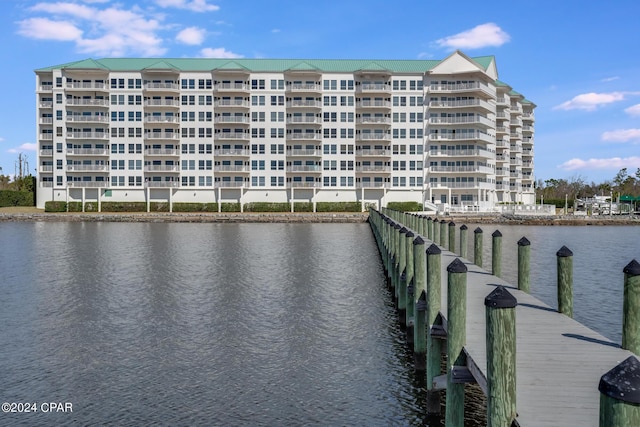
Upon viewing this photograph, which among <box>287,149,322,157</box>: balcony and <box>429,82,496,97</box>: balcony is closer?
<box>429,82,496,97</box>: balcony

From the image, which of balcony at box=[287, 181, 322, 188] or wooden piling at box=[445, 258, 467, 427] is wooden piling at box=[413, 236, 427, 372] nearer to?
wooden piling at box=[445, 258, 467, 427]

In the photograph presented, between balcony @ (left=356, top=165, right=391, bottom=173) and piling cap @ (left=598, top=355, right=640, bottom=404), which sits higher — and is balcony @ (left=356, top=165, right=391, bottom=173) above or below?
above

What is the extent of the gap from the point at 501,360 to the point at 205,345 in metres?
12.1

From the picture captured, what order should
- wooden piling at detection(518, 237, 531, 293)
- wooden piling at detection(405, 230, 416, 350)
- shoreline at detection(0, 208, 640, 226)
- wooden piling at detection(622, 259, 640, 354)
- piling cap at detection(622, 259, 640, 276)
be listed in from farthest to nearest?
shoreline at detection(0, 208, 640, 226) < wooden piling at detection(405, 230, 416, 350) < wooden piling at detection(518, 237, 531, 293) < piling cap at detection(622, 259, 640, 276) < wooden piling at detection(622, 259, 640, 354)

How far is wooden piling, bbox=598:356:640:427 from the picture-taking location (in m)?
4.59

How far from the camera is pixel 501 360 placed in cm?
780

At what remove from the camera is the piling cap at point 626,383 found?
4.58 metres

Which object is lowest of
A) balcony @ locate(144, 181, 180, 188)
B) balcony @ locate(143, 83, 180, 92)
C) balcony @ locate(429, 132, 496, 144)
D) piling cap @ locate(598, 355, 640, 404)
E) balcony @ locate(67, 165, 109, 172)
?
piling cap @ locate(598, 355, 640, 404)

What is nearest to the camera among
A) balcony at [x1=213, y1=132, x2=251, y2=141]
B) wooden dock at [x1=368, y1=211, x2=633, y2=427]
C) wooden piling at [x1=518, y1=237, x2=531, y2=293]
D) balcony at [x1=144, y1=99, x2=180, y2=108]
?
wooden dock at [x1=368, y1=211, x2=633, y2=427]

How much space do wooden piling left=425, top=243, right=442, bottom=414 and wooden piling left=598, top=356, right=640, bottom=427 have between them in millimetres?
7582

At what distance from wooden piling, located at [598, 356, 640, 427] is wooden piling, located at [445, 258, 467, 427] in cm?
551

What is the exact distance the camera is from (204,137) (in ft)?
323

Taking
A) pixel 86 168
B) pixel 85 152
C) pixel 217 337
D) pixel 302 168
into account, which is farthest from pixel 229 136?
pixel 217 337

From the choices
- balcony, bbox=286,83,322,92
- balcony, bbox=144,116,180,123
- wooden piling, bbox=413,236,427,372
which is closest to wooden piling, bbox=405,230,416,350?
wooden piling, bbox=413,236,427,372
